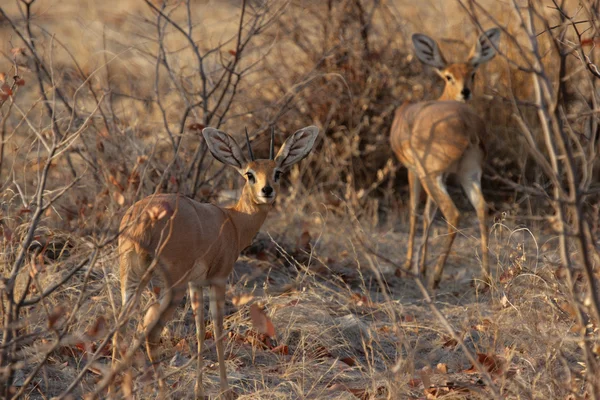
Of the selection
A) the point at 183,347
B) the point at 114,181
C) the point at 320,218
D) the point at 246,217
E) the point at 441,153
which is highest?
the point at 114,181

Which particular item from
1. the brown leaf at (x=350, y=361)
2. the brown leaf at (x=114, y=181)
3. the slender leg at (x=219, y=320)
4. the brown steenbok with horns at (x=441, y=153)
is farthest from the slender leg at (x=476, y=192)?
the slender leg at (x=219, y=320)

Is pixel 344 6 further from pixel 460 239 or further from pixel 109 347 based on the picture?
pixel 109 347

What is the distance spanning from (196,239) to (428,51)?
4551 mm

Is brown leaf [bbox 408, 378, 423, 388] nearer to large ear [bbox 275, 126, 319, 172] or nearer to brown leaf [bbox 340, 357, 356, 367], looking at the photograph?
brown leaf [bbox 340, 357, 356, 367]

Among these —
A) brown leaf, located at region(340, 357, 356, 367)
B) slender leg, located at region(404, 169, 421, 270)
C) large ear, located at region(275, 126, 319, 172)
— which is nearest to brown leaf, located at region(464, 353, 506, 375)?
brown leaf, located at region(340, 357, 356, 367)

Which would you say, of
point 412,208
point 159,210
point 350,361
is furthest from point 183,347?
point 412,208

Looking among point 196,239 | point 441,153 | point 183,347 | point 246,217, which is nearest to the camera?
point 196,239

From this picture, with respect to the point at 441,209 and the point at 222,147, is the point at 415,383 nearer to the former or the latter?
the point at 222,147

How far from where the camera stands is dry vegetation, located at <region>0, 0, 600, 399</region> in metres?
3.21

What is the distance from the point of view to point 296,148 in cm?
464

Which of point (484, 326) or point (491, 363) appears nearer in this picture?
point (491, 363)

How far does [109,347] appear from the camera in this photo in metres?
4.32

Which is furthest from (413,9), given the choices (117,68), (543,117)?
(543,117)

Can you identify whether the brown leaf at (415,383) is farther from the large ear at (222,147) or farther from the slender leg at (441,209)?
the slender leg at (441,209)
